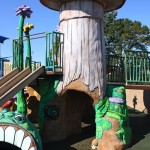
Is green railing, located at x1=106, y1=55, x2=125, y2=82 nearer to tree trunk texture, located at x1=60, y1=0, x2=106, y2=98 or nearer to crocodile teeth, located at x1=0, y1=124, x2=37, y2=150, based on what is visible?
tree trunk texture, located at x1=60, y1=0, x2=106, y2=98

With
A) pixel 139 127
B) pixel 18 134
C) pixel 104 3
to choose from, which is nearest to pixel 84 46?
pixel 104 3

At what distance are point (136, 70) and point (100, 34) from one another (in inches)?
66.7

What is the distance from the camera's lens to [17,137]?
255 inches

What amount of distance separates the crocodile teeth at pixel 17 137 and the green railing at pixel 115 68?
5724 millimetres

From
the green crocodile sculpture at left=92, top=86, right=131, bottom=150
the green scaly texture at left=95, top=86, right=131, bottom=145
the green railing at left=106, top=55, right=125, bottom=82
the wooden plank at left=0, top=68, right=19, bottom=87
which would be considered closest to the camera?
the wooden plank at left=0, top=68, right=19, bottom=87

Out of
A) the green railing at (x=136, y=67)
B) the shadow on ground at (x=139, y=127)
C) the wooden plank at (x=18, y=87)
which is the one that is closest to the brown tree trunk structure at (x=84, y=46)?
the wooden plank at (x=18, y=87)

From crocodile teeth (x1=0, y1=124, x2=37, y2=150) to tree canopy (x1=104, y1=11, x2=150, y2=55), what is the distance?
1019 inches

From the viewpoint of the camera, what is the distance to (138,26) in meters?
33.3

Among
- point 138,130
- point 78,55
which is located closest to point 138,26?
point 138,130

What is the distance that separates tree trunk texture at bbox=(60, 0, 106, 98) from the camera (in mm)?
9633

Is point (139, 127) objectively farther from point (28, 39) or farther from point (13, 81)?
point (13, 81)

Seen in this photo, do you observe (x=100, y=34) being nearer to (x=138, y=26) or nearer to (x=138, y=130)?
(x=138, y=130)

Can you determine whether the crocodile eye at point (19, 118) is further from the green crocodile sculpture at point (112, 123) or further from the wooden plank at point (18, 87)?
the green crocodile sculpture at point (112, 123)

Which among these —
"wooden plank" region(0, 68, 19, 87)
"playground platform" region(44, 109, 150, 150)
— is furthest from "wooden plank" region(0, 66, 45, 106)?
"playground platform" region(44, 109, 150, 150)
